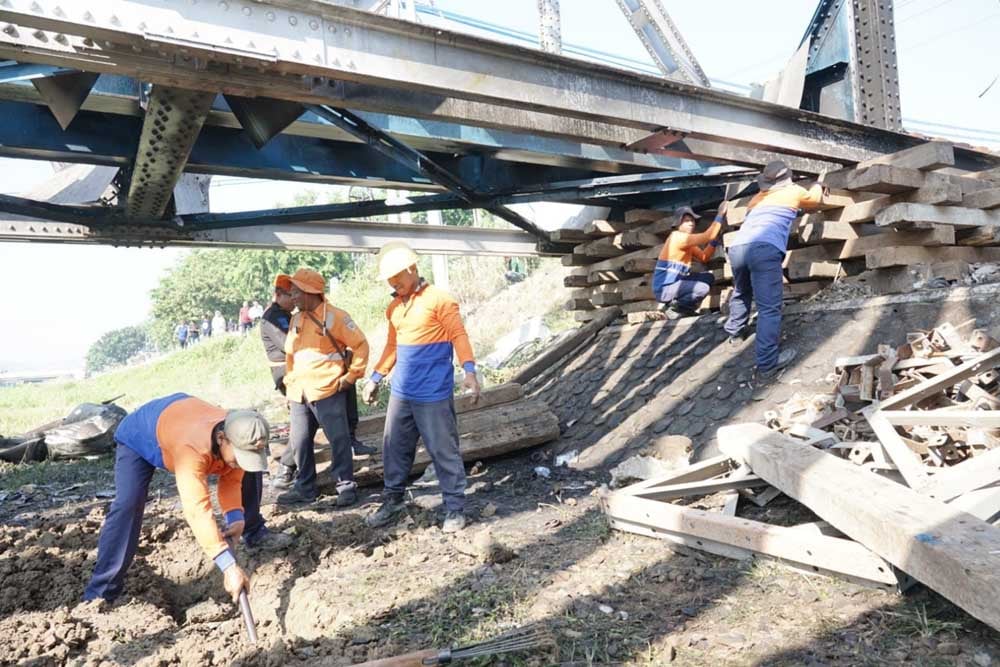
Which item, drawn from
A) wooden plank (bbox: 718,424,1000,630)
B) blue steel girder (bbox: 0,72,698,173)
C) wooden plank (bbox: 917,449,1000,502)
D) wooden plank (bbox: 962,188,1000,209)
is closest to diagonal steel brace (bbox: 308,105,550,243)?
blue steel girder (bbox: 0,72,698,173)

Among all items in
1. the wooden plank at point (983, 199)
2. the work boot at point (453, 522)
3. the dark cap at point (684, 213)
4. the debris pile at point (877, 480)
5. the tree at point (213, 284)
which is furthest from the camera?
the tree at point (213, 284)

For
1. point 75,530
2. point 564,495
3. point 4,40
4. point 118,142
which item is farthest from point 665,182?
point 75,530

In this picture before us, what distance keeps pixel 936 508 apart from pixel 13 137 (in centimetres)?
589

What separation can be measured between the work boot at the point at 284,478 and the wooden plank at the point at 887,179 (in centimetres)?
544

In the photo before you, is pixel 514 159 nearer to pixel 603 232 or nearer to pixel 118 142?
pixel 603 232

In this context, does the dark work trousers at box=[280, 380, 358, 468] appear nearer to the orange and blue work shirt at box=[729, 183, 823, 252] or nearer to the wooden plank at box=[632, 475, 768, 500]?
the wooden plank at box=[632, 475, 768, 500]

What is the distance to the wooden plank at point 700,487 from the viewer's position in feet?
14.0

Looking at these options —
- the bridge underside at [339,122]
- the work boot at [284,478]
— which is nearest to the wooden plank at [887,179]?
the bridge underside at [339,122]

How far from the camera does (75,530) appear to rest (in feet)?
16.3

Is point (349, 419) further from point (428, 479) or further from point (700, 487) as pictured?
point (700, 487)

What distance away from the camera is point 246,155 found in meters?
5.58

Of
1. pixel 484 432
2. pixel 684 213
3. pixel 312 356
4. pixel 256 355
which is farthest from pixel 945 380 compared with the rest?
pixel 256 355

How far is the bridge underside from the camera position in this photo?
126 inches

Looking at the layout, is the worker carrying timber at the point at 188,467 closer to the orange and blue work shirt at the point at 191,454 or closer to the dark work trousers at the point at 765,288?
the orange and blue work shirt at the point at 191,454
